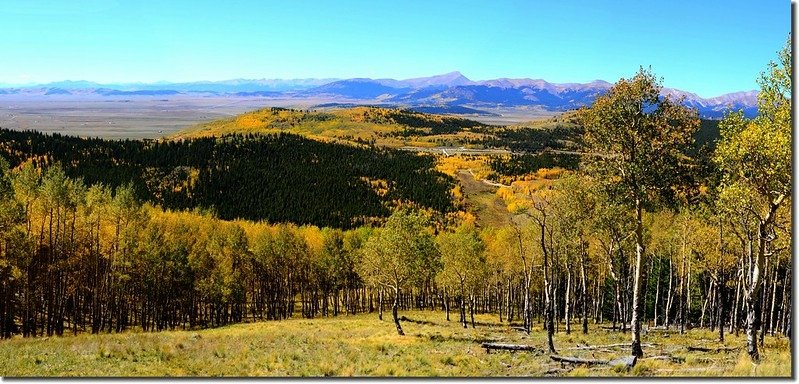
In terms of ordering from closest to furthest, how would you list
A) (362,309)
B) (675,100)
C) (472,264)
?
1. (675,100)
2. (472,264)
3. (362,309)

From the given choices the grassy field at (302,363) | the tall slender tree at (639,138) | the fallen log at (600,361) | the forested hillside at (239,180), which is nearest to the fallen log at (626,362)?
the fallen log at (600,361)

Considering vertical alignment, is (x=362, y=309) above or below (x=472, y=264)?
below

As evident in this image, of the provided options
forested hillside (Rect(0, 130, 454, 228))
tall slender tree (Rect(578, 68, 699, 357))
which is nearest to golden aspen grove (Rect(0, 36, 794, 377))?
tall slender tree (Rect(578, 68, 699, 357))

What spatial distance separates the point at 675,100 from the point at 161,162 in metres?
181

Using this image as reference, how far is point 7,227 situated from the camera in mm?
27281

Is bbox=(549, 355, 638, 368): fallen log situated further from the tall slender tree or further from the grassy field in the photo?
the tall slender tree

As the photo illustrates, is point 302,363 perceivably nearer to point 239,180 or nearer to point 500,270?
point 500,270

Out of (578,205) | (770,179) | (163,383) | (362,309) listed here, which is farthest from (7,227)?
(362,309)

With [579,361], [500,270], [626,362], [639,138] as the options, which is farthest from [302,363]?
[500,270]

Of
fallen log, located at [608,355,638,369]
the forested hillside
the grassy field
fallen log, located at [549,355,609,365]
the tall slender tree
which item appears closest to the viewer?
the grassy field

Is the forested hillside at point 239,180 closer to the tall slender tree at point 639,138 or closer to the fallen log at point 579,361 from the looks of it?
the tall slender tree at point 639,138

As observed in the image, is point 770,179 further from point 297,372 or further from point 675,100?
point 297,372

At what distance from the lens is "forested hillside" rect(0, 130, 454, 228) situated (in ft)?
462

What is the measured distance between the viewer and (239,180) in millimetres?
167500
